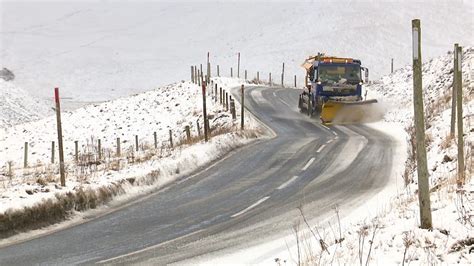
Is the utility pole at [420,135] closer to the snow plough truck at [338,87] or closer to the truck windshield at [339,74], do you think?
the snow plough truck at [338,87]

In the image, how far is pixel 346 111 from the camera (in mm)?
26156

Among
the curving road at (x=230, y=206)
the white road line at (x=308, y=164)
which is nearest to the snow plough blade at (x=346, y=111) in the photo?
the curving road at (x=230, y=206)

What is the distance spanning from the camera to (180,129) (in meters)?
29.7

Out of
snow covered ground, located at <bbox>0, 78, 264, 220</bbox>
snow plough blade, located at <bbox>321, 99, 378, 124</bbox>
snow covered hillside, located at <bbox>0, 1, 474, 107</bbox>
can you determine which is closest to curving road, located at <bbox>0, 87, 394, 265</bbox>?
snow covered ground, located at <bbox>0, 78, 264, 220</bbox>

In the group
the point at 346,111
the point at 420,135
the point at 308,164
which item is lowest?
the point at 308,164

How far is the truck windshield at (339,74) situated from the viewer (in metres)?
25.9

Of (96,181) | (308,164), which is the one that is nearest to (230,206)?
(96,181)

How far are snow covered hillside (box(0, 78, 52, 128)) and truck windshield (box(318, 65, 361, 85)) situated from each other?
844 inches

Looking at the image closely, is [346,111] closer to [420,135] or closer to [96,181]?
[96,181]

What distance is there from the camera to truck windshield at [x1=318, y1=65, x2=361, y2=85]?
2588 centimetres

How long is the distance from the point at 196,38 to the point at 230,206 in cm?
6111

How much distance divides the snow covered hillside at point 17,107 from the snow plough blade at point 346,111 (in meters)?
21.5

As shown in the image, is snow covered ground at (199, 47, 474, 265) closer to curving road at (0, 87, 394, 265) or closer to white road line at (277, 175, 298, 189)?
curving road at (0, 87, 394, 265)

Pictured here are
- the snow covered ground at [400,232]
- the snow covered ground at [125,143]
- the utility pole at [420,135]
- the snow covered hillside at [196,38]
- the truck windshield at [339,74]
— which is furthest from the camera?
the snow covered hillside at [196,38]
